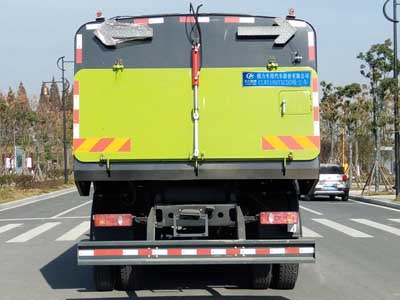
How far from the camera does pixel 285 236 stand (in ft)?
26.9

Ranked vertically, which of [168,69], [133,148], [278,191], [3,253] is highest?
[168,69]

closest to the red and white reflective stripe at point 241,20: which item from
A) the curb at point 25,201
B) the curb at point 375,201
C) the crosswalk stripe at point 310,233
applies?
the crosswalk stripe at point 310,233

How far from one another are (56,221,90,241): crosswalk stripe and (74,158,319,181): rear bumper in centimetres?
811

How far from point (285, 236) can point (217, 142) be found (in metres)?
1.53

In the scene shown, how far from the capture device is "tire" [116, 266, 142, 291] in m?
8.62

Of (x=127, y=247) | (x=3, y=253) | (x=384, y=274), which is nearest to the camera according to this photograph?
(x=127, y=247)

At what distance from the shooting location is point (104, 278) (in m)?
8.55

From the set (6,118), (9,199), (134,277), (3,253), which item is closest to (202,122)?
(134,277)

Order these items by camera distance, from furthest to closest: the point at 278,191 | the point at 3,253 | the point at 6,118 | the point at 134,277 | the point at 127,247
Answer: the point at 6,118 < the point at 3,253 < the point at 134,277 < the point at 278,191 < the point at 127,247

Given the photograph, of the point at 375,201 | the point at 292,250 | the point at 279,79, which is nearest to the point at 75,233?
the point at 292,250

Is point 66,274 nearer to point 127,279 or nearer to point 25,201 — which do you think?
point 127,279

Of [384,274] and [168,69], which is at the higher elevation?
[168,69]

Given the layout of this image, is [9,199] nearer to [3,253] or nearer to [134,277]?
[3,253]

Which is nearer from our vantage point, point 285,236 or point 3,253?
point 285,236
